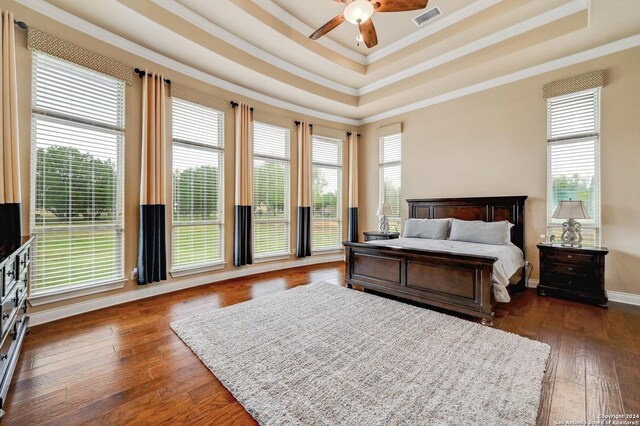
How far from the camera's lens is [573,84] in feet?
12.3

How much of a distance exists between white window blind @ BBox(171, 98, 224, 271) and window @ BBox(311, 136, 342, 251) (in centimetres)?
207

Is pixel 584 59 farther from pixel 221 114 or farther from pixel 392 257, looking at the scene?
pixel 221 114

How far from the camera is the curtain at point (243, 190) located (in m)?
4.61

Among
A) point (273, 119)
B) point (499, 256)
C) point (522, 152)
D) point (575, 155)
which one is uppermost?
point (273, 119)

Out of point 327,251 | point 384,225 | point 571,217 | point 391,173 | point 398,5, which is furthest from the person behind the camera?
point 327,251

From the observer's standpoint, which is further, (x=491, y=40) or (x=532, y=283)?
(x=532, y=283)

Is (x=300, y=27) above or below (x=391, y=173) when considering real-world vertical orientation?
above

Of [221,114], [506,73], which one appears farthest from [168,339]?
[506,73]

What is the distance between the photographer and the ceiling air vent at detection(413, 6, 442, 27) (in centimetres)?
375

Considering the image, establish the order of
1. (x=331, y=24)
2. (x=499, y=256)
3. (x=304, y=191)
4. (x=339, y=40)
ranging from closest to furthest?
(x=331, y=24) → (x=499, y=256) → (x=339, y=40) → (x=304, y=191)

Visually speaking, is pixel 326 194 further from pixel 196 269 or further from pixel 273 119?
pixel 196 269

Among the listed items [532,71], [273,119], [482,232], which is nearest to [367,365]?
[482,232]

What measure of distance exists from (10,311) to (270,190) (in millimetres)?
3716

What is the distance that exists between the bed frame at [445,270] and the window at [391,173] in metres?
1.28
